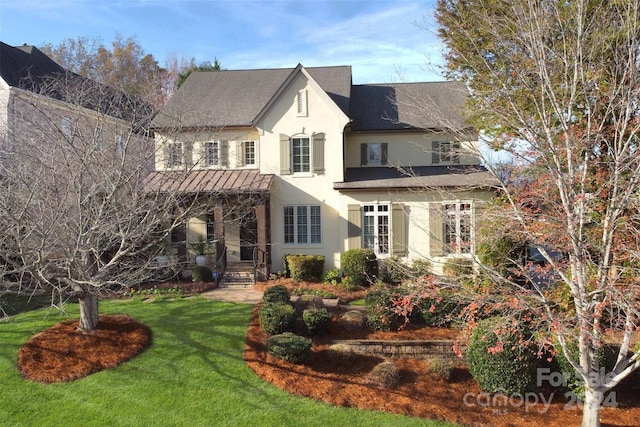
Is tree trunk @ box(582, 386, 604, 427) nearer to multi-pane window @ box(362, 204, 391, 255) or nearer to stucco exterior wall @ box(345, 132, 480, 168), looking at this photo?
multi-pane window @ box(362, 204, 391, 255)

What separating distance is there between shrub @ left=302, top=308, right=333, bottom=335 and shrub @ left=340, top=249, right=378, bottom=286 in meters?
4.88

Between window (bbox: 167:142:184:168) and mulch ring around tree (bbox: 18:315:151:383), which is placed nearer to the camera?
mulch ring around tree (bbox: 18:315:151:383)

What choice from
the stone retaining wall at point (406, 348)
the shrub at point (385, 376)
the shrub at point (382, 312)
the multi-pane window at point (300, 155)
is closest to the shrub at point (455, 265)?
the shrub at point (382, 312)

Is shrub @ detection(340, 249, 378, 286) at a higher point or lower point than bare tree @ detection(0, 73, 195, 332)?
lower

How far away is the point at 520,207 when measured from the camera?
7590mm

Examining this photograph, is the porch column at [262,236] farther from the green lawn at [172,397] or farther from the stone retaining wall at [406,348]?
the stone retaining wall at [406,348]

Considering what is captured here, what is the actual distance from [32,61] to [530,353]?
85.6ft

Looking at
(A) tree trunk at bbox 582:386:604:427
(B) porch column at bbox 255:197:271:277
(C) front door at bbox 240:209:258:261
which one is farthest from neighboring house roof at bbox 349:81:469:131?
(A) tree trunk at bbox 582:386:604:427

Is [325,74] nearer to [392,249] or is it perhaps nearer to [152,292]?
[392,249]

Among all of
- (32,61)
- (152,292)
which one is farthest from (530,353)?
(32,61)

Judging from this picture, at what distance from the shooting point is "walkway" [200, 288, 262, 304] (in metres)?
13.5

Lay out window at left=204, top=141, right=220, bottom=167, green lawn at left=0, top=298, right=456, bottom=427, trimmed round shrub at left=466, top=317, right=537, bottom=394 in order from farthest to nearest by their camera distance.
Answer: window at left=204, top=141, right=220, bottom=167 → trimmed round shrub at left=466, top=317, right=537, bottom=394 → green lawn at left=0, top=298, right=456, bottom=427

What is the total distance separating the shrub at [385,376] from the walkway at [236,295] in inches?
208

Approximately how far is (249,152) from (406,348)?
36.8 ft
